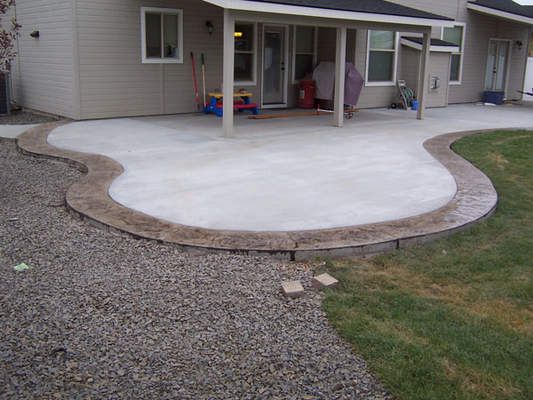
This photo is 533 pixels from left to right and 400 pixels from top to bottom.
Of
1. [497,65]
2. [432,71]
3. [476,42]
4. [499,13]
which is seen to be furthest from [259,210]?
[497,65]

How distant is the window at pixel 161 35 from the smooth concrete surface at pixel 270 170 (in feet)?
4.51

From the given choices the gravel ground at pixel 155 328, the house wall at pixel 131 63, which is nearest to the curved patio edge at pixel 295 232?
the gravel ground at pixel 155 328

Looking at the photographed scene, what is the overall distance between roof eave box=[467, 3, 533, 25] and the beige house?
0.17ft

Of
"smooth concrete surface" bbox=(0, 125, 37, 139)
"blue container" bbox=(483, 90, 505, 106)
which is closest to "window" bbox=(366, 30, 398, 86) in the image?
"blue container" bbox=(483, 90, 505, 106)

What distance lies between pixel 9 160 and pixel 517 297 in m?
6.74

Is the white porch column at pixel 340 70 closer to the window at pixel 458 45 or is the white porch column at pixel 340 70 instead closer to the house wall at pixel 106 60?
the house wall at pixel 106 60

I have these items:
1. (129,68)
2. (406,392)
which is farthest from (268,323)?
(129,68)

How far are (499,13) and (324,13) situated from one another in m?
8.86

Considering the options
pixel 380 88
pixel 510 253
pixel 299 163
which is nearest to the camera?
pixel 510 253

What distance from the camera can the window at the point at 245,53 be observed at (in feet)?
43.7

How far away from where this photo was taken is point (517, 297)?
12.7 ft

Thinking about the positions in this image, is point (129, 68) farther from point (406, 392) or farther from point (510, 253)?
point (406, 392)

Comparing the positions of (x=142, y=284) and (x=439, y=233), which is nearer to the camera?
(x=142, y=284)

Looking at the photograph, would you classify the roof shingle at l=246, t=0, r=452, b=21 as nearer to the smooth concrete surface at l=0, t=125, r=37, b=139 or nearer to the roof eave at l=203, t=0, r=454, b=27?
the roof eave at l=203, t=0, r=454, b=27
